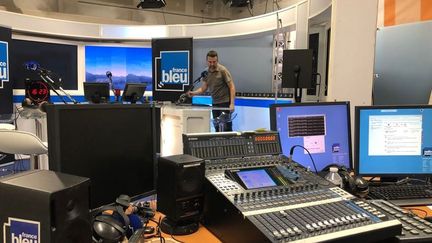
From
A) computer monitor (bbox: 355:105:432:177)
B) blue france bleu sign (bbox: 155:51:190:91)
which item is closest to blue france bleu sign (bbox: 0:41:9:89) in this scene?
blue france bleu sign (bbox: 155:51:190:91)

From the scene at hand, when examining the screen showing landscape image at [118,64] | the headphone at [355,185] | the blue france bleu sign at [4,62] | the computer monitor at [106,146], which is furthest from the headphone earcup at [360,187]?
the screen showing landscape image at [118,64]

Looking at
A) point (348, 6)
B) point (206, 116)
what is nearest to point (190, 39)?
point (206, 116)

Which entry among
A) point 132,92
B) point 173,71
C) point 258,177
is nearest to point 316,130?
point 258,177

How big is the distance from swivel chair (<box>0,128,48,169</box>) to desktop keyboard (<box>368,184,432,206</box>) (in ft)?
6.93

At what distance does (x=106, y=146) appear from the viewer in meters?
1.24

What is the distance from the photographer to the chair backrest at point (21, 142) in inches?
97.1

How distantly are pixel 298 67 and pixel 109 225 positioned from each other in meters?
2.85

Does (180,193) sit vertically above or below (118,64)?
below

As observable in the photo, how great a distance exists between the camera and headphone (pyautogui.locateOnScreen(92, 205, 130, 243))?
104cm

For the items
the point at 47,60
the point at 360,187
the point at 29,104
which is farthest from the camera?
the point at 47,60

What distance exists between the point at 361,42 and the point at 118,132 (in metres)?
1.92

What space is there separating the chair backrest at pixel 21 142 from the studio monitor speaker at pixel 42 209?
5.64 feet

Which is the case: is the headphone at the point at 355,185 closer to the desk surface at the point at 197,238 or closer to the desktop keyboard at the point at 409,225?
the desktop keyboard at the point at 409,225

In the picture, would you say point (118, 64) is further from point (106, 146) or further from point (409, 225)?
point (409, 225)
